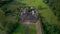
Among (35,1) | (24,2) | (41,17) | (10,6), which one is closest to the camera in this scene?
(10,6)

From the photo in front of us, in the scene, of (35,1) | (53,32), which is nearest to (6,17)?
(53,32)

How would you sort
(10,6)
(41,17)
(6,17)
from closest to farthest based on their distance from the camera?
1. (6,17)
2. (10,6)
3. (41,17)

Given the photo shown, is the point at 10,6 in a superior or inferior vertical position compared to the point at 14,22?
superior

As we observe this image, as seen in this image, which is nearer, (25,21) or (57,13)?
(57,13)

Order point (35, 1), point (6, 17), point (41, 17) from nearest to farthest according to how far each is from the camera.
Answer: point (6, 17), point (41, 17), point (35, 1)

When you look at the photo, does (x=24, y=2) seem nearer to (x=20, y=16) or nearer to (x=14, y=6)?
(x=20, y=16)

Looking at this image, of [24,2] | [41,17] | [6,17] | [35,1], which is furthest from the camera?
[35,1]

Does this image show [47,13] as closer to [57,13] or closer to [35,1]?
[57,13]

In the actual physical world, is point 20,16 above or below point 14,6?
below

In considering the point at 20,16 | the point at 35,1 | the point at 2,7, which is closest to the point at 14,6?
the point at 2,7
